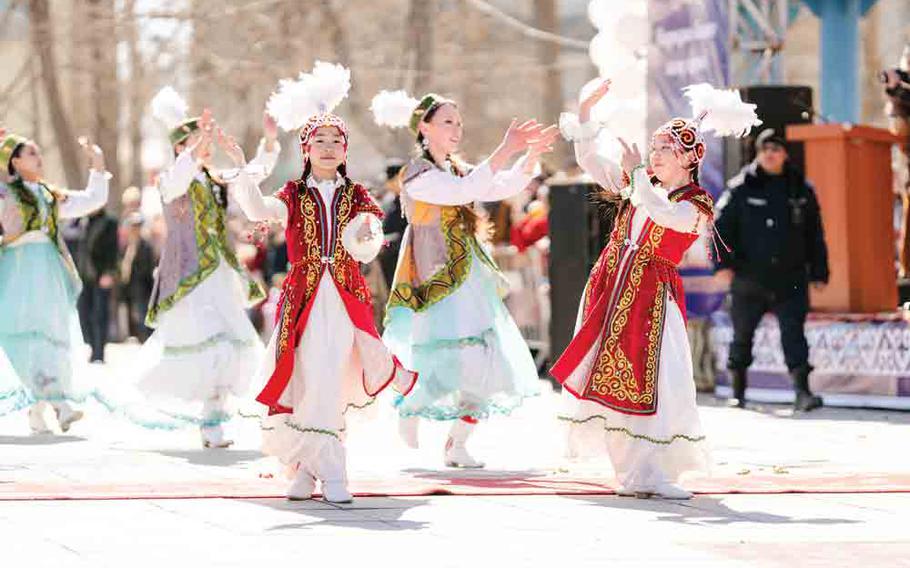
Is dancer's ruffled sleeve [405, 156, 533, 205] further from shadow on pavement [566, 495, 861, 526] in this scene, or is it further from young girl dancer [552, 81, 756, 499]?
shadow on pavement [566, 495, 861, 526]

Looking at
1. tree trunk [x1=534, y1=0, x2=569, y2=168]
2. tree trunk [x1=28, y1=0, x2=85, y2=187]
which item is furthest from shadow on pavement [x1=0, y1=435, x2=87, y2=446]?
tree trunk [x1=534, y1=0, x2=569, y2=168]

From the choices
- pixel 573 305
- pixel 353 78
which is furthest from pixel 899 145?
pixel 353 78

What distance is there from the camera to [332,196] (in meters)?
10.2

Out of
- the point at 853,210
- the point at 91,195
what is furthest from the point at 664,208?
the point at 853,210

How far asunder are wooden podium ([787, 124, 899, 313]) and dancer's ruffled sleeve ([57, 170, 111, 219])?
5.48m

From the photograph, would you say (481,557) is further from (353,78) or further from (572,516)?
(353,78)

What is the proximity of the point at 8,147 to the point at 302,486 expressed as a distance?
4.57 meters

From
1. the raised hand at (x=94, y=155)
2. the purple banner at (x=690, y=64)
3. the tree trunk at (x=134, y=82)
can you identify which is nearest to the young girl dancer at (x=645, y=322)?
the raised hand at (x=94, y=155)

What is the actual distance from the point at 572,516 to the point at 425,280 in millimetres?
2587

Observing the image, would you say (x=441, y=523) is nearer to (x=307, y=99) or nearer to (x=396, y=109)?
(x=307, y=99)

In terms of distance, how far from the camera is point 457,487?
1055cm

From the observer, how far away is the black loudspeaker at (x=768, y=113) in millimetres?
16672

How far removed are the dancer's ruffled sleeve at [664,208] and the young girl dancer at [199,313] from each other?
3381 mm

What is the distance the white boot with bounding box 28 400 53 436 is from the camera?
13812mm
